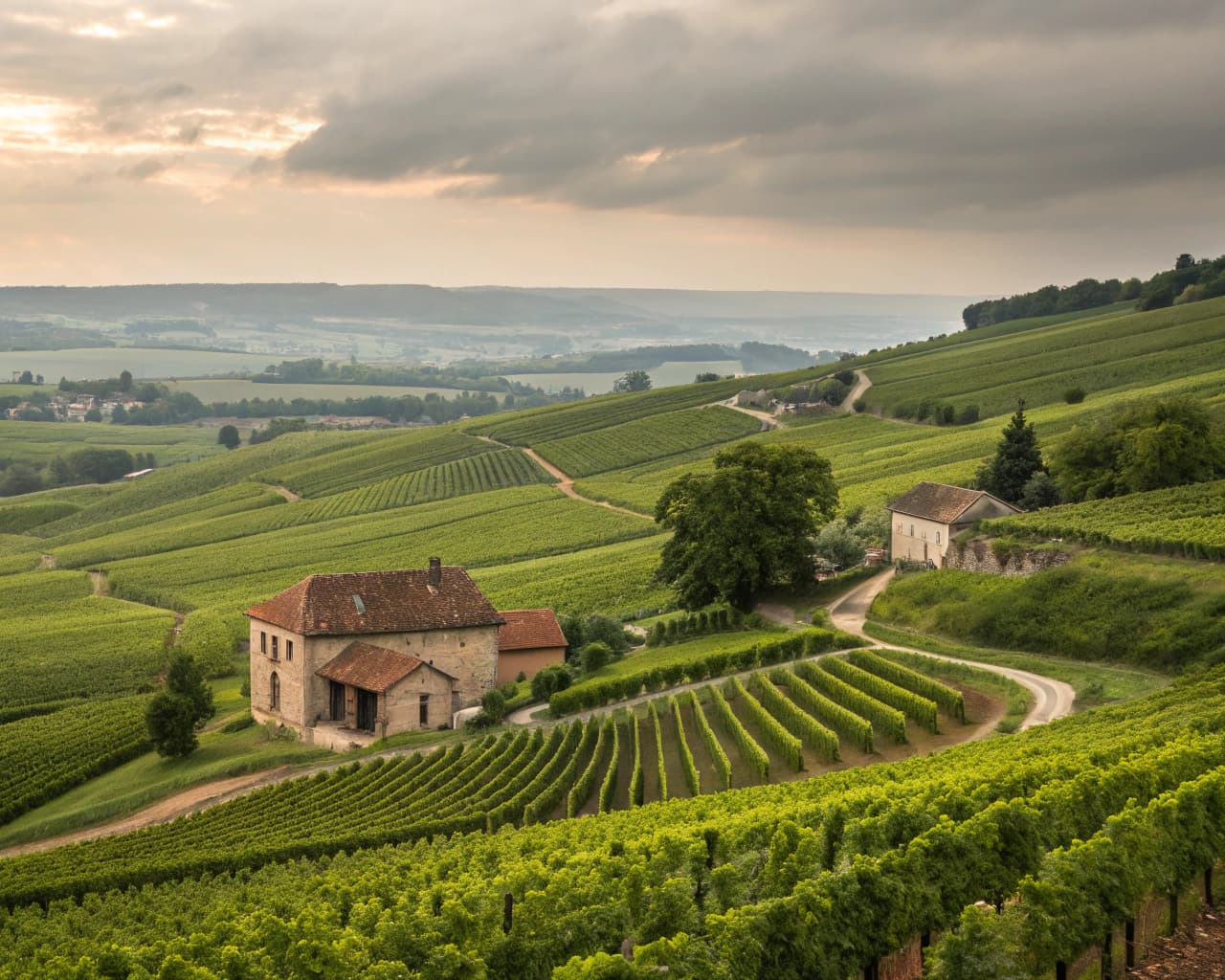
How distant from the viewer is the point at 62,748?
54.9 metres

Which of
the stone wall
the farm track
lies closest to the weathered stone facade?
the stone wall

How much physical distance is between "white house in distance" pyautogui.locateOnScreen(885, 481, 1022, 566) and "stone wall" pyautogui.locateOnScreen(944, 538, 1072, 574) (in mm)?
1520

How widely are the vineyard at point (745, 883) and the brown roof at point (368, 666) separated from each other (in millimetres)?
19603

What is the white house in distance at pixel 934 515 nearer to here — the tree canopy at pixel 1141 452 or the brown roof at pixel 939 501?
the brown roof at pixel 939 501

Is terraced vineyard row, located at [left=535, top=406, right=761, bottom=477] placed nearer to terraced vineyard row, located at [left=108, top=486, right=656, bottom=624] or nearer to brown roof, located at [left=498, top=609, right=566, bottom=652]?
terraced vineyard row, located at [left=108, top=486, right=656, bottom=624]

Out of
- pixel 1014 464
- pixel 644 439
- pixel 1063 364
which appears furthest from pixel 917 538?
pixel 644 439

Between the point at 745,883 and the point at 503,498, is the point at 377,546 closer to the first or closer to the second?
the point at 503,498

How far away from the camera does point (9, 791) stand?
50.3 m

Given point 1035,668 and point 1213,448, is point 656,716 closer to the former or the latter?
point 1035,668

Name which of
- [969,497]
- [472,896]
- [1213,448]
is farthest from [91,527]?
[472,896]

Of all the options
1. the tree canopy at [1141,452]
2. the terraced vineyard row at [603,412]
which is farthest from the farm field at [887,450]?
the terraced vineyard row at [603,412]

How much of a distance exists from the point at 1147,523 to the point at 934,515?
10.9 meters

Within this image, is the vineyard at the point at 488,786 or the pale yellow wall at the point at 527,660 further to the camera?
the pale yellow wall at the point at 527,660

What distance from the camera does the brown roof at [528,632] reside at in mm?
58938
